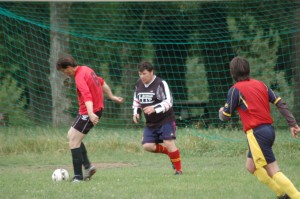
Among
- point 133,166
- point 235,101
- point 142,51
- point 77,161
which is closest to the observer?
point 235,101

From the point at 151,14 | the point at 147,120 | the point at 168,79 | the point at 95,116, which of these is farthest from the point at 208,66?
the point at 95,116

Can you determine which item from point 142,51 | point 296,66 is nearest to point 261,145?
point 296,66

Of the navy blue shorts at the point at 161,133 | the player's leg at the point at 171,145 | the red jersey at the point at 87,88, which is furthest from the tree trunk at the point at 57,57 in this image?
the red jersey at the point at 87,88

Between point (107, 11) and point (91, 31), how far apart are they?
36.6 inches

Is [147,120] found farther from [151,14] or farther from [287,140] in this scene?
[151,14]

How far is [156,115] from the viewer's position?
395 inches

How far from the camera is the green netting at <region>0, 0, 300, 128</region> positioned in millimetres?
17812

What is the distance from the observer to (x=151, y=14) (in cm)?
2195

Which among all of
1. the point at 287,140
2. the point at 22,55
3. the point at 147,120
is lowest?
the point at 287,140

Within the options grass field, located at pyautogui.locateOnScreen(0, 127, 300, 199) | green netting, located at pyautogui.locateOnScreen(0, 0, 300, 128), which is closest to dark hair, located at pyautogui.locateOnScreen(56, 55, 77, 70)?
grass field, located at pyautogui.locateOnScreen(0, 127, 300, 199)

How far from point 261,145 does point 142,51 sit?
1475cm

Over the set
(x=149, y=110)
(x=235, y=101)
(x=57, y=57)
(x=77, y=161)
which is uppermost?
(x=57, y=57)

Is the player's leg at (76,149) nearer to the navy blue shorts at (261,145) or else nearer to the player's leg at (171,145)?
the player's leg at (171,145)

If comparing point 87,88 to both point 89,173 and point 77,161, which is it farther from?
point 89,173
